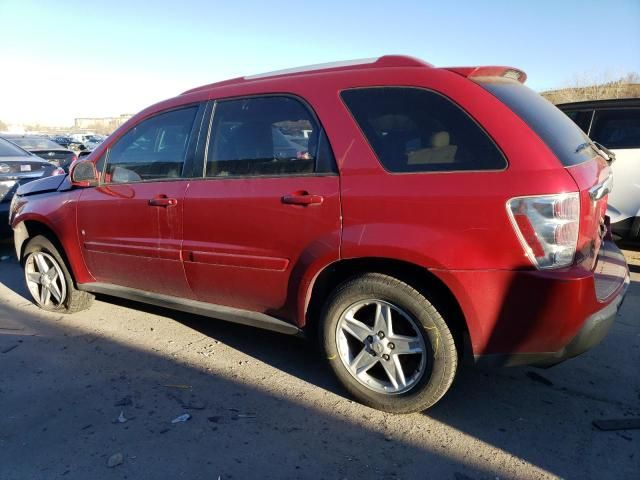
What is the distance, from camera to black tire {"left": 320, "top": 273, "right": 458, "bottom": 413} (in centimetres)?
248

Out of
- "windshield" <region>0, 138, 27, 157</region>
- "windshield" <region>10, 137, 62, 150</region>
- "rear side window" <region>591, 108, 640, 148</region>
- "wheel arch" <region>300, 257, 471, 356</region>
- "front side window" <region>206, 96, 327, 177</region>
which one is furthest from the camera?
"windshield" <region>10, 137, 62, 150</region>

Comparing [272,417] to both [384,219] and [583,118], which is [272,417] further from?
[583,118]

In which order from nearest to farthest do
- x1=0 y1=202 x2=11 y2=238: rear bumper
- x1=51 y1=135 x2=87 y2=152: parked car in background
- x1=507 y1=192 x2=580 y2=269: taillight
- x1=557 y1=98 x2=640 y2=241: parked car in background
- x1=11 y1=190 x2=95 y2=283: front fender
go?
x1=507 y1=192 x2=580 y2=269: taillight < x1=11 y1=190 x2=95 y2=283: front fender < x1=557 y1=98 x2=640 y2=241: parked car in background < x1=0 y1=202 x2=11 y2=238: rear bumper < x1=51 y1=135 x2=87 y2=152: parked car in background

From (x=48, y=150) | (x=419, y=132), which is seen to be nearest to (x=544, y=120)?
(x=419, y=132)

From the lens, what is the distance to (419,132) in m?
2.51

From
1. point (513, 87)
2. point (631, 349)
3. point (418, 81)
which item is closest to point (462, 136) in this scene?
point (418, 81)

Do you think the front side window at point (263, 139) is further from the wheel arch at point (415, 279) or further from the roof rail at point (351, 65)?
the wheel arch at point (415, 279)

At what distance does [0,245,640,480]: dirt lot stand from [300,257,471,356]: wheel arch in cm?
53

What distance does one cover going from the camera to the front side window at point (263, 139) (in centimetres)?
283

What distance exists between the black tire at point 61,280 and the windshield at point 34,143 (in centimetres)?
787

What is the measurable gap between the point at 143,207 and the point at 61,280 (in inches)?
57.5

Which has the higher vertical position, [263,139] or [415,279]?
[263,139]

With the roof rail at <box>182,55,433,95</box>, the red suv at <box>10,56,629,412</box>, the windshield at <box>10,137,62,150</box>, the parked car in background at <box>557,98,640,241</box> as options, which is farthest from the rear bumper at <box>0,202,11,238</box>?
the parked car in background at <box>557,98,640,241</box>

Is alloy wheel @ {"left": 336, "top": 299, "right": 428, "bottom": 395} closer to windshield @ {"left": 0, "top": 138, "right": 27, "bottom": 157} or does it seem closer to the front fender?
the front fender
